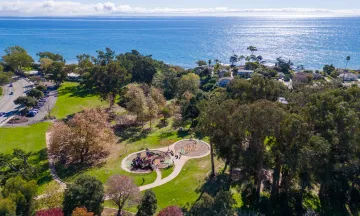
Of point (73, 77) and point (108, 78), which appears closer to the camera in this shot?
point (108, 78)

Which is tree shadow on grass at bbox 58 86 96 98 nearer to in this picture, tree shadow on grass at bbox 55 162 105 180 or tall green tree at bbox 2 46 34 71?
tall green tree at bbox 2 46 34 71

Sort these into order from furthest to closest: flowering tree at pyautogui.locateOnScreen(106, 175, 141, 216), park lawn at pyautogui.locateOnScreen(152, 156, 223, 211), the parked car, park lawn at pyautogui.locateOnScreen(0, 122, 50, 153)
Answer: the parked car < park lawn at pyautogui.locateOnScreen(0, 122, 50, 153) < park lawn at pyautogui.locateOnScreen(152, 156, 223, 211) < flowering tree at pyautogui.locateOnScreen(106, 175, 141, 216)

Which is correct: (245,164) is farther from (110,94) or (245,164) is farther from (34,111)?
(34,111)

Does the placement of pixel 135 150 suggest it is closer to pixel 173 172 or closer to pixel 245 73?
pixel 173 172

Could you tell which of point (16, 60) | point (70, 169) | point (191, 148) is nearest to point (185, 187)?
point (191, 148)

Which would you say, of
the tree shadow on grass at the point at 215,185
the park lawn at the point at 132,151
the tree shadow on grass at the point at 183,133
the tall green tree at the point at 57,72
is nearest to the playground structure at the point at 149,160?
the park lawn at the point at 132,151

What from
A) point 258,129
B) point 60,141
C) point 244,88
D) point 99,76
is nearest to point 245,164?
point 258,129

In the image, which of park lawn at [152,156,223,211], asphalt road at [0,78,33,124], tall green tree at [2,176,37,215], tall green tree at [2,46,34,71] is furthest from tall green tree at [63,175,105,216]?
tall green tree at [2,46,34,71]
